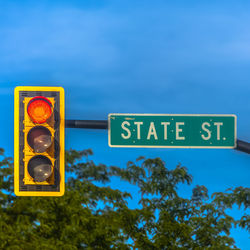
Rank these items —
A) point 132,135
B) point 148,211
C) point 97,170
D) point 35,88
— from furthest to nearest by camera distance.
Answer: point 97,170, point 148,211, point 132,135, point 35,88

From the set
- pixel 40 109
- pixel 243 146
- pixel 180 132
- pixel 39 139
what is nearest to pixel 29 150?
pixel 39 139

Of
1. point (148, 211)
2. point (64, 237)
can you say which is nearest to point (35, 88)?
point (64, 237)

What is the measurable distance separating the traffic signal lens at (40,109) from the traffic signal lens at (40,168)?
0.61 m

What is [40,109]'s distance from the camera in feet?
25.5

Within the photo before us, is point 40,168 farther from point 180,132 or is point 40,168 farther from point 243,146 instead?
point 243,146

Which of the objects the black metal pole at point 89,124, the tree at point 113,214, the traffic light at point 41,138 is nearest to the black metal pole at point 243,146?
the black metal pole at point 89,124

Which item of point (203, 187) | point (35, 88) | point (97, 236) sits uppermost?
point (35, 88)

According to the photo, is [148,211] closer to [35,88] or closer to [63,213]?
[63,213]

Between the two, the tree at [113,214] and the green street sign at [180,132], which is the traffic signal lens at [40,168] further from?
the tree at [113,214]

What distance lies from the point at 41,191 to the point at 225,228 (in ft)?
52.1

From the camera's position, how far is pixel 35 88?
7.73m

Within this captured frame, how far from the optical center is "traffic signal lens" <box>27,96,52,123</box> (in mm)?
7727

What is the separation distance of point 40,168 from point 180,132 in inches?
101

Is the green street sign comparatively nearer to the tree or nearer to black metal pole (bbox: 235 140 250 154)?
black metal pole (bbox: 235 140 250 154)
